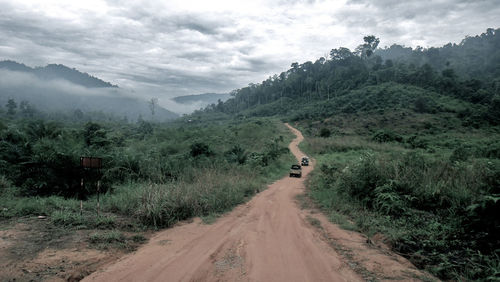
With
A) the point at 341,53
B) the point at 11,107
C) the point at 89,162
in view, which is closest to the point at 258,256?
the point at 89,162

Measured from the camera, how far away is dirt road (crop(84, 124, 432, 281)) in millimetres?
4215

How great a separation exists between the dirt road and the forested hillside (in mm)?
736

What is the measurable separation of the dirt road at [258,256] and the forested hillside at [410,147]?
0.74m

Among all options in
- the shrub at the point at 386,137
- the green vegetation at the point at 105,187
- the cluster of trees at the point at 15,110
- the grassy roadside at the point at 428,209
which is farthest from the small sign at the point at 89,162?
the cluster of trees at the point at 15,110

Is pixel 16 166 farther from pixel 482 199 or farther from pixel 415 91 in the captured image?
pixel 415 91

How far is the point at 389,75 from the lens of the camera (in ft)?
256

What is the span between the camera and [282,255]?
4973 millimetres

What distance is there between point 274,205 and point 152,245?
189 inches

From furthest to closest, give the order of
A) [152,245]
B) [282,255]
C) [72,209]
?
[72,209], [152,245], [282,255]

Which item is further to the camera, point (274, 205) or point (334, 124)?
point (334, 124)

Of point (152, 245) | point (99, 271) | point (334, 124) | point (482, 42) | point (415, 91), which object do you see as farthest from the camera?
point (482, 42)

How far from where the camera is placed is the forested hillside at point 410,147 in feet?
17.1

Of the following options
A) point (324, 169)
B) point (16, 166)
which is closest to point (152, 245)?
point (16, 166)

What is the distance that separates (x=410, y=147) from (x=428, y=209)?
2622cm
